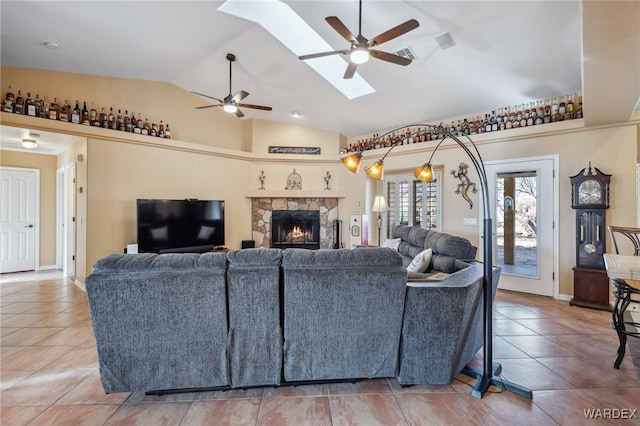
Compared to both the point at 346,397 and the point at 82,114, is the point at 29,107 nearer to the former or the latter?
the point at 82,114

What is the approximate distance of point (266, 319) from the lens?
1.94 meters

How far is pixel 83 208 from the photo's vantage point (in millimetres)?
4711

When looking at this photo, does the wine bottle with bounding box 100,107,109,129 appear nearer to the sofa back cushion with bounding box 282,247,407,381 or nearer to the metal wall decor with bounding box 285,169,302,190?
the metal wall decor with bounding box 285,169,302,190

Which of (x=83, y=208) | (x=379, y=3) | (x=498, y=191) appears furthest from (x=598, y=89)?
(x=83, y=208)

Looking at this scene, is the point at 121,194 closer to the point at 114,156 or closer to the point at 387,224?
the point at 114,156

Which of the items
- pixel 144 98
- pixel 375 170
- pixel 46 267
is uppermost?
pixel 144 98

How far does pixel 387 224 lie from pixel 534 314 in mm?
3132

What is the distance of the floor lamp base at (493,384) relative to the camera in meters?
2.01

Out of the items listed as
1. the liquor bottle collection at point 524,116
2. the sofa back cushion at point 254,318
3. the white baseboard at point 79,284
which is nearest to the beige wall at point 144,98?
the white baseboard at point 79,284

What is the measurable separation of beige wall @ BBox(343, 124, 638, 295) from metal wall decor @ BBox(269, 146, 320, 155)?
7.93 feet

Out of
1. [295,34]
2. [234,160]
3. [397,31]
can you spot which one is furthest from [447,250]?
[234,160]

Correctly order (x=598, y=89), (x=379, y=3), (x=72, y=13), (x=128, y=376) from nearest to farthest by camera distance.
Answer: (x=128, y=376) < (x=598, y=89) < (x=379, y=3) < (x=72, y=13)

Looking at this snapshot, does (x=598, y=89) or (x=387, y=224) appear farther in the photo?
(x=387, y=224)

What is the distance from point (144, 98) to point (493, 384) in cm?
646
